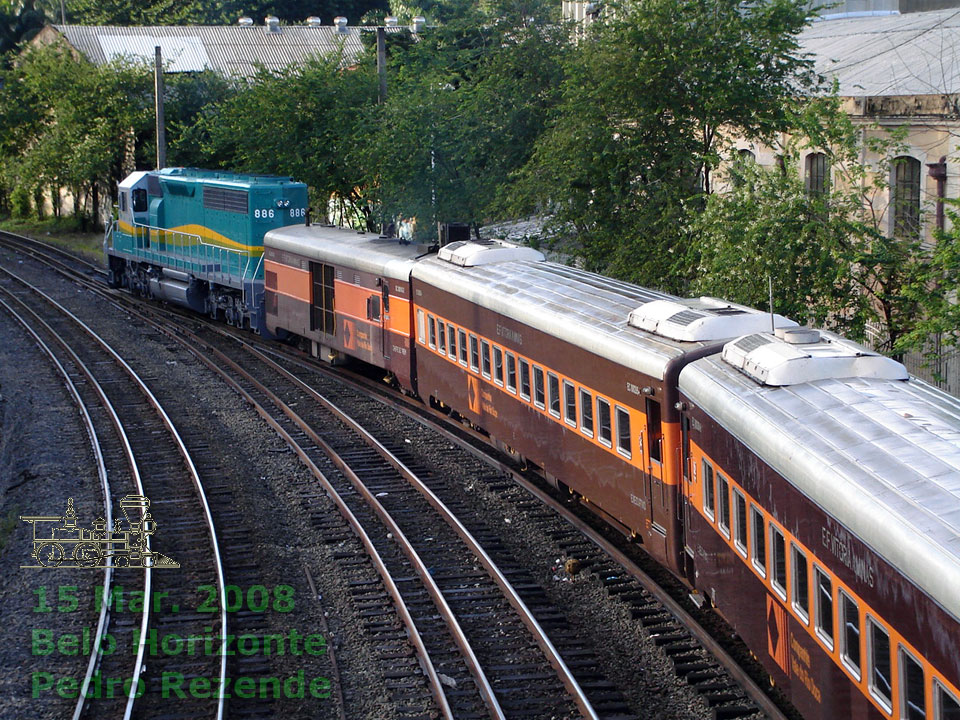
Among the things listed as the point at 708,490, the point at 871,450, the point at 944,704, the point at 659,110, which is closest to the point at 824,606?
the point at 871,450

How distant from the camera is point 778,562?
8.34 meters

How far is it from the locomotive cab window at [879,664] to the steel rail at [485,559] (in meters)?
3.16

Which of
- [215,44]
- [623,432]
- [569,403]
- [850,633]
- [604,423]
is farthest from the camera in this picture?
[215,44]

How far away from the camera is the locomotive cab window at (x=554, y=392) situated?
45.8 feet

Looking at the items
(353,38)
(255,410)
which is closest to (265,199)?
(255,410)

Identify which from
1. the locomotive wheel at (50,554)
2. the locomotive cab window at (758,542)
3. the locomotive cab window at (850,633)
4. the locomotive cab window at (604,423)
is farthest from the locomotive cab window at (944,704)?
the locomotive wheel at (50,554)

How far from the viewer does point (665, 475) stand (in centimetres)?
1098

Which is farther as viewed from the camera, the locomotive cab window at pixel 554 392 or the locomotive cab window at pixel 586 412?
the locomotive cab window at pixel 554 392

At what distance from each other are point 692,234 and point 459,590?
10.0 m

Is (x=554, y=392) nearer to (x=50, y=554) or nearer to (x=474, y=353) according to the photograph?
(x=474, y=353)

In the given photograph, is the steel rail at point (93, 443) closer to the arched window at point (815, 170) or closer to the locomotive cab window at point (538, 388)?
the locomotive cab window at point (538, 388)

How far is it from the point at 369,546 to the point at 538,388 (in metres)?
2.89

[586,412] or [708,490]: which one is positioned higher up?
[586,412]

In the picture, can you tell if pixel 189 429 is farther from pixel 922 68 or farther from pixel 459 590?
pixel 922 68
